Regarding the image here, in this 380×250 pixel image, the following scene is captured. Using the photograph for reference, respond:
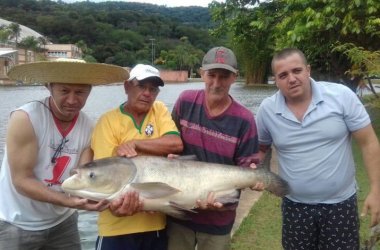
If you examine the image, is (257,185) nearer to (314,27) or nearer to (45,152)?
(45,152)

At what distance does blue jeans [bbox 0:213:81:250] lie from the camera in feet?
12.0

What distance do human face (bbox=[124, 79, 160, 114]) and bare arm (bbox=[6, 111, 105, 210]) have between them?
0.71 meters

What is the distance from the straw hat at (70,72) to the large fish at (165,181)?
0.62m

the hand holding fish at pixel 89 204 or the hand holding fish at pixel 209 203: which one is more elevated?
the hand holding fish at pixel 89 204

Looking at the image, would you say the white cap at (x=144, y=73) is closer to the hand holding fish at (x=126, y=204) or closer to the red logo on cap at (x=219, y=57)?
the red logo on cap at (x=219, y=57)

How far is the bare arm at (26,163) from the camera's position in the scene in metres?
3.46

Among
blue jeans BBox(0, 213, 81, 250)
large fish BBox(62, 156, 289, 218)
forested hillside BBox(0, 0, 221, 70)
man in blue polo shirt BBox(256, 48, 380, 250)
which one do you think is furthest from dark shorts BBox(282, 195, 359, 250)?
forested hillside BBox(0, 0, 221, 70)

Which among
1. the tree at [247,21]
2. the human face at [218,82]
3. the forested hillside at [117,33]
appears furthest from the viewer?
the forested hillside at [117,33]

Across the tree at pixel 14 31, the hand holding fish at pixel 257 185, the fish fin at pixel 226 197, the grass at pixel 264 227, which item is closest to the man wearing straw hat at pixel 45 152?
the fish fin at pixel 226 197

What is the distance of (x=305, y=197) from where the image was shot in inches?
156

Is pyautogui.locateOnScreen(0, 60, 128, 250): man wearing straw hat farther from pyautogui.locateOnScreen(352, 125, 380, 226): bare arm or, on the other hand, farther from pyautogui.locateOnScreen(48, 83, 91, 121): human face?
pyautogui.locateOnScreen(352, 125, 380, 226): bare arm

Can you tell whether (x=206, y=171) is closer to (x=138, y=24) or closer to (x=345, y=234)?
(x=345, y=234)

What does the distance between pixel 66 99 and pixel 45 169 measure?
0.52m

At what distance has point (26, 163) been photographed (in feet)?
11.5
